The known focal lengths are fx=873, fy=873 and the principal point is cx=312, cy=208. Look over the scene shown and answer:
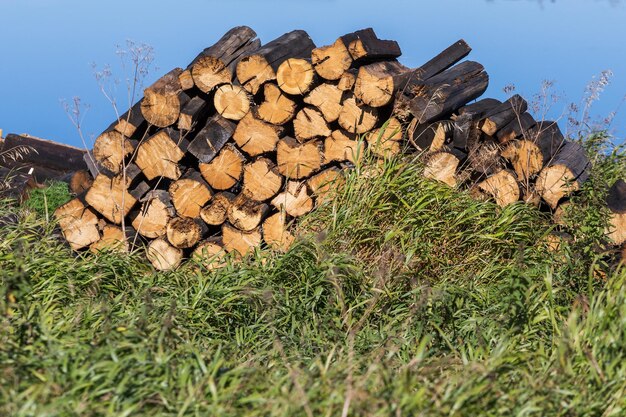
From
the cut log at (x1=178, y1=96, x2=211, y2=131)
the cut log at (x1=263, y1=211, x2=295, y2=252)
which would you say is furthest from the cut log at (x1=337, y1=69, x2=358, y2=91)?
the cut log at (x1=178, y1=96, x2=211, y2=131)

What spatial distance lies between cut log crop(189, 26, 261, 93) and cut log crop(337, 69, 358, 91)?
104cm

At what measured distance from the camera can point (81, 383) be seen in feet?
12.3

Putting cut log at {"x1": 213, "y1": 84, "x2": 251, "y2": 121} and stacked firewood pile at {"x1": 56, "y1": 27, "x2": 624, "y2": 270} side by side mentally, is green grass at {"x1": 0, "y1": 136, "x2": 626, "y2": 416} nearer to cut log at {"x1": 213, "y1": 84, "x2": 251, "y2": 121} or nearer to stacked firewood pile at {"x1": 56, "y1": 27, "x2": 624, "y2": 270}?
stacked firewood pile at {"x1": 56, "y1": 27, "x2": 624, "y2": 270}

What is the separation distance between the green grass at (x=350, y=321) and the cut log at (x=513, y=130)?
72 centimetres

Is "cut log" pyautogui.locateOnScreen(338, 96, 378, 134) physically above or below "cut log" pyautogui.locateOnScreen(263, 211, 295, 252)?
above

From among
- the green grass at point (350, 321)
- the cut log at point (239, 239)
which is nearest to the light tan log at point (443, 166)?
the green grass at point (350, 321)

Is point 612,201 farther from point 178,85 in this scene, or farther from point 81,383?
point 81,383

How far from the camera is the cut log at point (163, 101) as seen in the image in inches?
307

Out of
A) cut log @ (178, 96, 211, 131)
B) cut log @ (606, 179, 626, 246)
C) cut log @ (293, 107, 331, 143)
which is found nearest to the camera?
cut log @ (606, 179, 626, 246)

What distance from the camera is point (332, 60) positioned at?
24.1 ft

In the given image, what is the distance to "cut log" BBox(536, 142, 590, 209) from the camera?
7.28 meters

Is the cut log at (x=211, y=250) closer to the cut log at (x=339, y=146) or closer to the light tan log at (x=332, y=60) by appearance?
the cut log at (x=339, y=146)

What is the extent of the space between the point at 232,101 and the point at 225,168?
592mm

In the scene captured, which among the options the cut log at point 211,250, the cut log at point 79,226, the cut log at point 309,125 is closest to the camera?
the cut log at point 211,250
